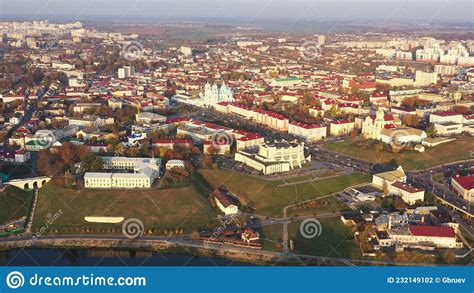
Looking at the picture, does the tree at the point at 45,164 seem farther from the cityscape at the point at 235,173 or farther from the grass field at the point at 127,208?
the grass field at the point at 127,208

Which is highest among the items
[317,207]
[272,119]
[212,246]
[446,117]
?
[446,117]

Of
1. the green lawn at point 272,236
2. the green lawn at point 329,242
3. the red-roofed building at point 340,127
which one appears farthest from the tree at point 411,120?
the green lawn at point 272,236

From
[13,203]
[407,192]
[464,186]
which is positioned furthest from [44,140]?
[464,186]

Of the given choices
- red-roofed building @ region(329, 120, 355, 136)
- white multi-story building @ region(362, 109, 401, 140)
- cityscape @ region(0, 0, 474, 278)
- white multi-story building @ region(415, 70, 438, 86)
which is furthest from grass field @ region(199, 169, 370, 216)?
white multi-story building @ region(415, 70, 438, 86)

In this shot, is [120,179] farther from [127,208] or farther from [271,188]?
[271,188]

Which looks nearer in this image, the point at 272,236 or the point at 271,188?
the point at 272,236
